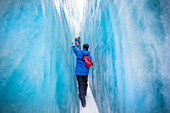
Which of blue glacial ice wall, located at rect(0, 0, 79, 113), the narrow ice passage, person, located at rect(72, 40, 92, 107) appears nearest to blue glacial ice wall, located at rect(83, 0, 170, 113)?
the narrow ice passage

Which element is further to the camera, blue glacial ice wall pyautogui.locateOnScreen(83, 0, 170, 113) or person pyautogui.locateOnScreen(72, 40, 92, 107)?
person pyautogui.locateOnScreen(72, 40, 92, 107)

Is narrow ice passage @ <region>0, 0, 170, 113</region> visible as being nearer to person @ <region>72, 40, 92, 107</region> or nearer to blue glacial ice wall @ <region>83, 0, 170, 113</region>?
blue glacial ice wall @ <region>83, 0, 170, 113</region>

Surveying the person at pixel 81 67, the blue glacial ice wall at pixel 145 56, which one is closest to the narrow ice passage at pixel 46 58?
the blue glacial ice wall at pixel 145 56

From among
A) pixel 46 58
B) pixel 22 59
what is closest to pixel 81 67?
pixel 46 58

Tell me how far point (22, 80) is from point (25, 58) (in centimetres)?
19

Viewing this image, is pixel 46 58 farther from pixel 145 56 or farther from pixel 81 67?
pixel 81 67

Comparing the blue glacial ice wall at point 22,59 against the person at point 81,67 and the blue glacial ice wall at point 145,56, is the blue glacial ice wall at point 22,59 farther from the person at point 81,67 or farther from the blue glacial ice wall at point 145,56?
the person at point 81,67

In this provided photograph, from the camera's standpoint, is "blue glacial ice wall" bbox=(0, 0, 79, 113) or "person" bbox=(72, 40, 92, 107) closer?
"blue glacial ice wall" bbox=(0, 0, 79, 113)

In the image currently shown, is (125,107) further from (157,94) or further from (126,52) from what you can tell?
(126,52)

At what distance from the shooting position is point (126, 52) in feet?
3.34

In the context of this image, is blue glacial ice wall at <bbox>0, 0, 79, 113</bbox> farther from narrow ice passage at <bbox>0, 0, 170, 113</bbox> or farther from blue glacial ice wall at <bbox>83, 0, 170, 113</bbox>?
blue glacial ice wall at <bbox>83, 0, 170, 113</bbox>

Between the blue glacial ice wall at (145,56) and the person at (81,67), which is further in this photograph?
the person at (81,67)

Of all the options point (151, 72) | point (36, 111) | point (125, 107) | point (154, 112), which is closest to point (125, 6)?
point (151, 72)

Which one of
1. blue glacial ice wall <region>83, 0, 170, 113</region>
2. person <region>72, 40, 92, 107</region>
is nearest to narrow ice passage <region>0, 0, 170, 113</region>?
blue glacial ice wall <region>83, 0, 170, 113</region>
